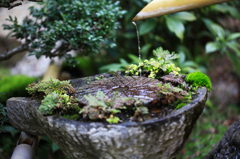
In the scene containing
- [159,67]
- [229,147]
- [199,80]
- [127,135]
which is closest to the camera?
[127,135]

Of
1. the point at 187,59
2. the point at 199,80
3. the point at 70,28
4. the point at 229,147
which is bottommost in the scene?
the point at 229,147

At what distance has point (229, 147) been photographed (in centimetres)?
171

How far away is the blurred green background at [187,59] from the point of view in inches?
108

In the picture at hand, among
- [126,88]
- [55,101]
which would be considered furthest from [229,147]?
[55,101]

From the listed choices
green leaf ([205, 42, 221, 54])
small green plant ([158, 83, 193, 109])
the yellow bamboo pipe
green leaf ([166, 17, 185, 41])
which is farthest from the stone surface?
green leaf ([166, 17, 185, 41])

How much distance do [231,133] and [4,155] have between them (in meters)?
2.68

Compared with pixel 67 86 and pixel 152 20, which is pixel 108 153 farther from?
pixel 152 20

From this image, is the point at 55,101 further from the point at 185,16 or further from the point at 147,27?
the point at 185,16

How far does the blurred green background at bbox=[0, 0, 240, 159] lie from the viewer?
2752 mm

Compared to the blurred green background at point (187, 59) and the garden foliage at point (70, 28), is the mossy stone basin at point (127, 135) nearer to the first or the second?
the garden foliage at point (70, 28)

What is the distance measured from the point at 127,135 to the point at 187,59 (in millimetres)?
3012

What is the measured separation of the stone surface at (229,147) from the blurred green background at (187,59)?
1208mm

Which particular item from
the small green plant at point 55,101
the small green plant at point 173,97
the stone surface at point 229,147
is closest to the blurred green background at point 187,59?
the small green plant at point 55,101

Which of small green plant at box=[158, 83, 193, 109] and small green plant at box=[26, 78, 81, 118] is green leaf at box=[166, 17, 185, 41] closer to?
small green plant at box=[158, 83, 193, 109]
